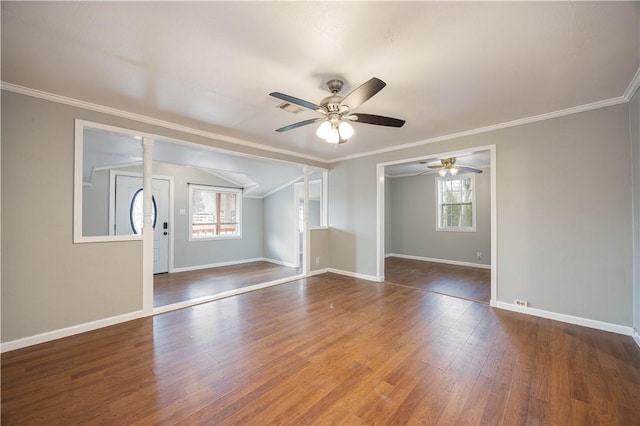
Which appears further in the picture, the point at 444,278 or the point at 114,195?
the point at 114,195

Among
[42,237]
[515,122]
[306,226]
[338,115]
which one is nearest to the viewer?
[338,115]

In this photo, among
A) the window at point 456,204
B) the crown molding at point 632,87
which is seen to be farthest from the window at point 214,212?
the crown molding at point 632,87

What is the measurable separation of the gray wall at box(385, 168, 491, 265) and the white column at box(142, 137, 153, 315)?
6.29 m

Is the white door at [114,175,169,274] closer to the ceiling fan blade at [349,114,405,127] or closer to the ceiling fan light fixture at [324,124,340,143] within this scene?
the ceiling fan light fixture at [324,124,340,143]

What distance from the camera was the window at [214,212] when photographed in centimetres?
646

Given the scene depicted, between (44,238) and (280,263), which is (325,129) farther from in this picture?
(280,263)

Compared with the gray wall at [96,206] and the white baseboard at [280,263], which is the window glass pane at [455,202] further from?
the gray wall at [96,206]

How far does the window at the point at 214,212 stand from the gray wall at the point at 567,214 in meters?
5.57

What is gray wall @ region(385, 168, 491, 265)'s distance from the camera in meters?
6.31

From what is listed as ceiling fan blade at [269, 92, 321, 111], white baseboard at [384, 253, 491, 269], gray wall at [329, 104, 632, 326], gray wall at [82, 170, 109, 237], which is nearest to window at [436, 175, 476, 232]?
white baseboard at [384, 253, 491, 269]

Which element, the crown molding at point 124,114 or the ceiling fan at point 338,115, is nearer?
the ceiling fan at point 338,115

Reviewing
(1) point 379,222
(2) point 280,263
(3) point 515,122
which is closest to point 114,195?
(2) point 280,263

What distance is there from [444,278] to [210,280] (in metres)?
4.70

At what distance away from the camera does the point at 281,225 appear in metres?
7.10
